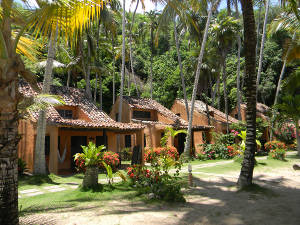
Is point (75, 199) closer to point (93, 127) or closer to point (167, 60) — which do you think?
point (93, 127)

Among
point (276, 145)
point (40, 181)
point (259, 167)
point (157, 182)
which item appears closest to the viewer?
point (157, 182)

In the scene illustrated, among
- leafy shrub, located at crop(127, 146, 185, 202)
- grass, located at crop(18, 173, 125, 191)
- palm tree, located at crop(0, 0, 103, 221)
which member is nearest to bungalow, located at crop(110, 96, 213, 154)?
grass, located at crop(18, 173, 125, 191)

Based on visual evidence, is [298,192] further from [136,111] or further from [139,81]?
[139,81]

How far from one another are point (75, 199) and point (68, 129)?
21.4ft

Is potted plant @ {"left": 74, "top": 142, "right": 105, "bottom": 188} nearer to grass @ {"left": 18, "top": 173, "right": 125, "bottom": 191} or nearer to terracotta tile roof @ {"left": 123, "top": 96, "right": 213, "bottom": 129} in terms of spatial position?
grass @ {"left": 18, "top": 173, "right": 125, "bottom": 191}

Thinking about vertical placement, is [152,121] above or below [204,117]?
below

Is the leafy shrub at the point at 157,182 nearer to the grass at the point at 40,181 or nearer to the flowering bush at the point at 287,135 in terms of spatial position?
the grass at the point at 40,181

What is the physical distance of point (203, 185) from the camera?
343 inches

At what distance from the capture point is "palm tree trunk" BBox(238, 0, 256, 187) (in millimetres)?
7735

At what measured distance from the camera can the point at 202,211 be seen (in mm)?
5660

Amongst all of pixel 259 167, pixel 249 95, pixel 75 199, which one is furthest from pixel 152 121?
pixel 75 199

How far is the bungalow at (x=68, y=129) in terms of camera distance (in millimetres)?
11305

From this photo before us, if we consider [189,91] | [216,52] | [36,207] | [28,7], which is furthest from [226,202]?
[189,91]

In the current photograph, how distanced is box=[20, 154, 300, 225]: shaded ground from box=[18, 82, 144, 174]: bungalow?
6.15m
